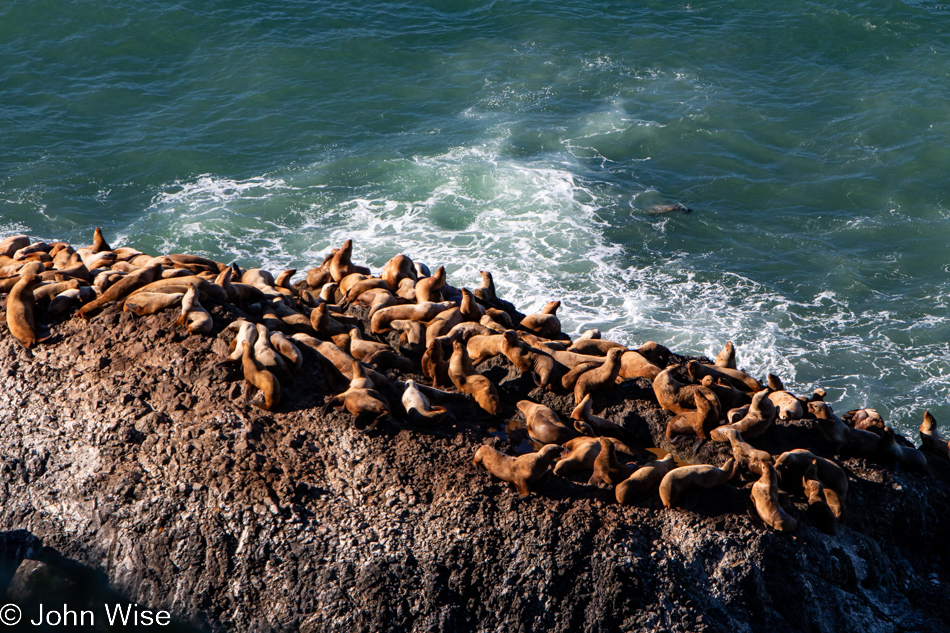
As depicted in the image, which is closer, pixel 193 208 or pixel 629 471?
pixel 629 471

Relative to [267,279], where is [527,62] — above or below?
below

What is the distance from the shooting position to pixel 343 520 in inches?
314

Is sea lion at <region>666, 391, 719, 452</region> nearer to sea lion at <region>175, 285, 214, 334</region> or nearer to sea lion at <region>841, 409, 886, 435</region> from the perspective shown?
sea lion at <region>841, 409, 886, 435</region>

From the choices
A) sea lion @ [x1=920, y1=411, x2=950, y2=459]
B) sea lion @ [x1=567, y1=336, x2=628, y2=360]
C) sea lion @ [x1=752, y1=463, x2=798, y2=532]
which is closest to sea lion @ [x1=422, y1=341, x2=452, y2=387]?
sea lion @ [x1=567, y1=336, x2=628, y2=360]

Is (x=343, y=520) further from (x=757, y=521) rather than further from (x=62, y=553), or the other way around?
(x=757, y=521)

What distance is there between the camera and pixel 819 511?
842 cm

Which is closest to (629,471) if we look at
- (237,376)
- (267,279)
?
(237,376)

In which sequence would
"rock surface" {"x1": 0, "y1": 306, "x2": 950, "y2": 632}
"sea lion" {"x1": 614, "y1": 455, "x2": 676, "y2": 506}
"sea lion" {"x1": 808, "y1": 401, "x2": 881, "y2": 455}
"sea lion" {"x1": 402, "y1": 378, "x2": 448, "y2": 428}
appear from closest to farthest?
"rock surface" {"x1": 0, "y1": 306, "x2": 950, "y2": 632}, "sea lion" {"x1": 614, "y1": 455, "x2": 676, "y2": 506}, "sea lion" {"x1": 402, "y1": 378, "x2": 448, "y2": 428}, "sea lion" {"x1": 808, "y1": 401, "x2": 881, "y2": 455}

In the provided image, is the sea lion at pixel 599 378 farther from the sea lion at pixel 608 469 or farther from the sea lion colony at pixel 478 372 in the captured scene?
the sea lion at pixel 608 469

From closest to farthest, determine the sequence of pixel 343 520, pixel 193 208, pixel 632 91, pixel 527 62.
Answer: pixel 343 520, pixel 193 208, pixel 632 91, pixel 527 62

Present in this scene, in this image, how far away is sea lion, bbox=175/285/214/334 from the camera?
9734 mm

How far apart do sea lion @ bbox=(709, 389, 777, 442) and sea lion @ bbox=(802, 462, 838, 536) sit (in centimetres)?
82

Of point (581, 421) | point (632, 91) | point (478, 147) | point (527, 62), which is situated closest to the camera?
point (581, 421)

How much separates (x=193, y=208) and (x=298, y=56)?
9.54 m
